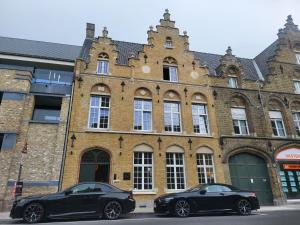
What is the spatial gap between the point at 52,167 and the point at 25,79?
6.24 metres

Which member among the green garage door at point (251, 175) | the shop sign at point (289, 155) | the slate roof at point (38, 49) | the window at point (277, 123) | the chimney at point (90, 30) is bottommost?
the green garage door at point (251, 175)

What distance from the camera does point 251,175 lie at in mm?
16484

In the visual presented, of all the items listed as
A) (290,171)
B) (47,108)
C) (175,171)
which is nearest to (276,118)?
(290,171)

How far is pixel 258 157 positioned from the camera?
17.2m

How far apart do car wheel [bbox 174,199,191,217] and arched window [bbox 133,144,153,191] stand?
4.81 m

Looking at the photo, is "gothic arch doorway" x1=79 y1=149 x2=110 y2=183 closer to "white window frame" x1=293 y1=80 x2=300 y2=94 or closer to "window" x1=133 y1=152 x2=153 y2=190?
"window" x1=133 y1=152 x2=153 y2=190

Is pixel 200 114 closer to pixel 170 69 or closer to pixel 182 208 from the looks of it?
pixel 170 69

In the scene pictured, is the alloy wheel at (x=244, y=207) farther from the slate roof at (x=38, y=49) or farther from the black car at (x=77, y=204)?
the slate roof at (x=38, y=49)

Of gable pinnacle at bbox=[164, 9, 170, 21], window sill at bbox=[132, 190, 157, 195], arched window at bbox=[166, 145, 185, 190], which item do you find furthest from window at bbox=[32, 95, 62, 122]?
gable pinnacle at bbox=[164, 9, 170, 21]

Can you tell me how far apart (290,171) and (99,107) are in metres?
15.0

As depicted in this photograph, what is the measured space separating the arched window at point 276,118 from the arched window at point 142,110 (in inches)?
406

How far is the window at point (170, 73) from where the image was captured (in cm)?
1844

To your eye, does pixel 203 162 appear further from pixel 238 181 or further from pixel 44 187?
pixel 44 187

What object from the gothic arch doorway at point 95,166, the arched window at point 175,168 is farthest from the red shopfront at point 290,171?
the gothic arch doorway at point 95,166
